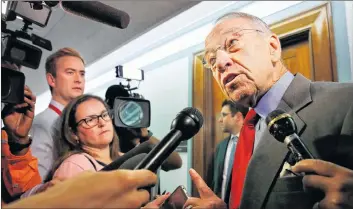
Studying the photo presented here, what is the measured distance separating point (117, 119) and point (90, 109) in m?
0.08

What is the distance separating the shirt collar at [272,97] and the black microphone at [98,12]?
0.44 m

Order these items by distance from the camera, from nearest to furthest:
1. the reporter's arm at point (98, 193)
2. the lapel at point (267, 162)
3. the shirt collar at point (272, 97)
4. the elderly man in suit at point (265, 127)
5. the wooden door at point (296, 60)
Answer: the reporter's arm at point (98, 193)
the elderly man in suit at point (265, 127)
the lapel at point (267, 162)
the shirt collar at point (272, 97)
the wooden door at point (296, 60)

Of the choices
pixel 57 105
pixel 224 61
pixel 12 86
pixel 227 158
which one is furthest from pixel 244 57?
pixel 12 86

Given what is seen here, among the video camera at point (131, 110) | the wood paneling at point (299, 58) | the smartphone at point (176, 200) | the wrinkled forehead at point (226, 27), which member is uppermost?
the wrinkled forehead at point (226, 27)

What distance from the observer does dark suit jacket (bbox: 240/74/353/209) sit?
0.64 metres

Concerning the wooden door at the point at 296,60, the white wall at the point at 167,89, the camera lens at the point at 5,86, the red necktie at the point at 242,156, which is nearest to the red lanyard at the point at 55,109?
the camera lens at the point at 5,86

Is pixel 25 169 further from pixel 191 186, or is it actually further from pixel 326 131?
pixel 326 131

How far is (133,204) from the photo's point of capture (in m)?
0.45

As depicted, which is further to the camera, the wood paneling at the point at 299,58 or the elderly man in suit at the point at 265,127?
the wood paneling at the point at 299,58

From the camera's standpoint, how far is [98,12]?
88cm

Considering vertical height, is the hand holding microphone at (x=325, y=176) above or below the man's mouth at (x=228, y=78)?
below

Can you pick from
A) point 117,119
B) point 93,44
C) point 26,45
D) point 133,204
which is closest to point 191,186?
point 117,119

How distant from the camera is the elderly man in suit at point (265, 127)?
55cm

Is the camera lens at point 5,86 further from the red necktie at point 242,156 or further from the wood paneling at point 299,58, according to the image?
the wood paneling at point 299,58
